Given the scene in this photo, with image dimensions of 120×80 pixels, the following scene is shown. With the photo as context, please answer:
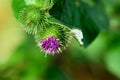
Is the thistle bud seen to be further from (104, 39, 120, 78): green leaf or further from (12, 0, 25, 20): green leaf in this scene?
(104, 39, 120, 78): green leaf

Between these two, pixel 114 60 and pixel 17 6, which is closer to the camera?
pixel 17 6

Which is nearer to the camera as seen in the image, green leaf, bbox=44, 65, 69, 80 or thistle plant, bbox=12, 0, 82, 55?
thistle plant, bbox=12, 0, 82, 55

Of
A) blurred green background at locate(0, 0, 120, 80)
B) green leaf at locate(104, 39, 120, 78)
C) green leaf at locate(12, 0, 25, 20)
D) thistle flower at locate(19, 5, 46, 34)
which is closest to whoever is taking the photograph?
thistle flower at locate(19, 5, 46, 34)

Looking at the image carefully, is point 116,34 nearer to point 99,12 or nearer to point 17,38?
point 99,12

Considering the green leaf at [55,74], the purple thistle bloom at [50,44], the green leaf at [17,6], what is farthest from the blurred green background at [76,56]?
the purple thistle bloom at [50,44]

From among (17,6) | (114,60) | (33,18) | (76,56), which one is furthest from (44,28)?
(76,56)

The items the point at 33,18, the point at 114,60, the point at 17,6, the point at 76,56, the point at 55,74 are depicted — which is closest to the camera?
the point at 33,18

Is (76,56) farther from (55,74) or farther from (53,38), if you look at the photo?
(53,38)

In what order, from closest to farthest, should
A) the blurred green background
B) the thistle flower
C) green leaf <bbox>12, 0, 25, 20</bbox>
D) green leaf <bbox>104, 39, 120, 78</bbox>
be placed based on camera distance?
→ the thistle flower
green leaf <bbox>12, 0, 25, 20</bbox>
the blurred green background
green leaf <bbox>104, 39, 120, 78</bbox>

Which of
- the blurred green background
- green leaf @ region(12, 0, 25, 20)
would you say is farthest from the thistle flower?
the blurred green background
